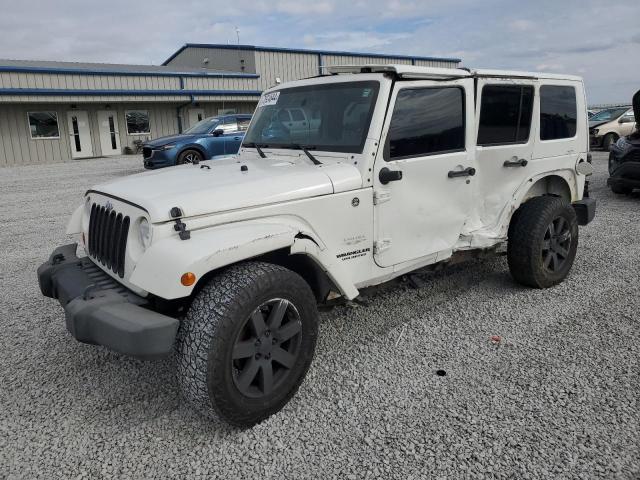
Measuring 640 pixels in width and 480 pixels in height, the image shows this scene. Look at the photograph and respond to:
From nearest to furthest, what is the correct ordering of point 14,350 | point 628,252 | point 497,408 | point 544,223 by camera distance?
point 497,408 < point 14,350 < point 544,223 < point 628,252

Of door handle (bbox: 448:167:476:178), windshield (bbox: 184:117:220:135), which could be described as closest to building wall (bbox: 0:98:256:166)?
windshield (bbox: 184:117:220:135)

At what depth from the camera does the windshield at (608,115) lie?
18.0 meters

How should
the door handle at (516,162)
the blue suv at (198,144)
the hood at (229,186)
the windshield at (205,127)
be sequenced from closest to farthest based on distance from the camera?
1. the hood at (229,186)
2. the door handle at (516,162)
3. the blue suv at (198,144)
4. the windshield at (205,127)

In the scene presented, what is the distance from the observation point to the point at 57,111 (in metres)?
21.8

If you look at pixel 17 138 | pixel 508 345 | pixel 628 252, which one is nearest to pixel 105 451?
pixel 508 345

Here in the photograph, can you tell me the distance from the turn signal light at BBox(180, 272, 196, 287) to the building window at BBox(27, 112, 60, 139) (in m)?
22.7

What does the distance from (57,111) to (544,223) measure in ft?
74.2

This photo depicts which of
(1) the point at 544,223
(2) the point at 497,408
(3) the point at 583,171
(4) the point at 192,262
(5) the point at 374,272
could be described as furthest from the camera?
(3) the point at 583,171

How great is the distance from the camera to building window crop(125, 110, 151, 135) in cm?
2377

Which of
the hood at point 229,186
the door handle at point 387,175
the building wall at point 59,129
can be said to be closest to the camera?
the hood at point 229,186

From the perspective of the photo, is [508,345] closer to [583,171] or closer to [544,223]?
[544,223]

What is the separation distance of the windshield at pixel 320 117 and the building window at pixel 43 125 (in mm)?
21023

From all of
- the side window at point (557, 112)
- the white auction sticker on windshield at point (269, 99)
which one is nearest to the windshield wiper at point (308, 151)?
the white auction sticker on windshield at point (269, 99)

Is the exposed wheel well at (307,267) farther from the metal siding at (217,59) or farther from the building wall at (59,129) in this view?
the metal siding at (217,59)
